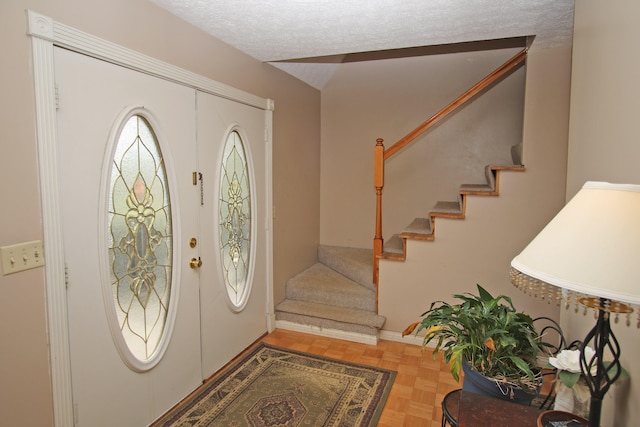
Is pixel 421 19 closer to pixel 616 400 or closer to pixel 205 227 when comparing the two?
pixel 205 227

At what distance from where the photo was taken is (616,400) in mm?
1296

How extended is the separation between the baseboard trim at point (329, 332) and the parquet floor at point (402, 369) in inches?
1.7

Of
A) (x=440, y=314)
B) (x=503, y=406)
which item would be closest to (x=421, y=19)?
(x=440, y=314)

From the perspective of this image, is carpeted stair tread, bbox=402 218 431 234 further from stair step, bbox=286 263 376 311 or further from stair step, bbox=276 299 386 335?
stair step, bbox=276 299 386 335

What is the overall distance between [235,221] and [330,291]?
47.1 inches

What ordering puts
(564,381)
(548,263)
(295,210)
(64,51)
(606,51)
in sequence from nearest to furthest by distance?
1. (548,263)
2. (564,381)
3. (606,51)
4. (64,51)
5. (295,210)

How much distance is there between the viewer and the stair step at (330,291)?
347cm

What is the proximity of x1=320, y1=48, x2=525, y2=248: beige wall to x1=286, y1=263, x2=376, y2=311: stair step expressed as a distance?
83cm

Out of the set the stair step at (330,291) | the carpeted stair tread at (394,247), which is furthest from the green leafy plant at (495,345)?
the stair step at (330,291)

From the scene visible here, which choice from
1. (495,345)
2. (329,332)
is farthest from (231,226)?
(495,345)

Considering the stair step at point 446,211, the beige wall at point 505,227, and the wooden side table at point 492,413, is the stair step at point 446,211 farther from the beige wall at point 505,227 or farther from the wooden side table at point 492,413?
the wooden side table at point 492,413

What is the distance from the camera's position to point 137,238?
2051 mm

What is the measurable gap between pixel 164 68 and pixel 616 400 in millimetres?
2501

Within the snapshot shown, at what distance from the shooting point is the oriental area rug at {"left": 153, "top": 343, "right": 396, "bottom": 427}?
2.22m
